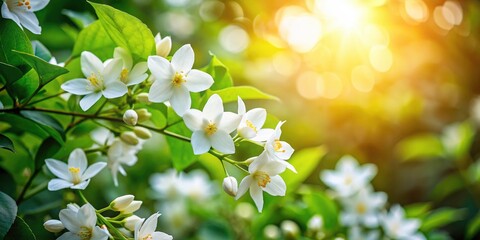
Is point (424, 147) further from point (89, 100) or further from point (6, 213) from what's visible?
point (6, 213)

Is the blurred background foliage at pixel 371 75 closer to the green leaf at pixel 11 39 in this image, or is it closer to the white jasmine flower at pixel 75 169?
the white jasmine flower at pixel 75 169

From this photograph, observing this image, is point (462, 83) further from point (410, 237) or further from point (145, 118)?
point (145, 118)

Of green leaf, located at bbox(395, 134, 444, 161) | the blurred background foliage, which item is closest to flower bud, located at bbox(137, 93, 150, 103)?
the blurred background foliage

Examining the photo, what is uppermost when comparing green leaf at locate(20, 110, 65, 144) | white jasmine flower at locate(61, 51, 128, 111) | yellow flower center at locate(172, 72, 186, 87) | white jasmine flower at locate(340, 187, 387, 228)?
white jasmine flower at locate(340, 187, 387, 228)

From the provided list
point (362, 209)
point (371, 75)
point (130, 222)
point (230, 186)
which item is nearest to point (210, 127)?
point (230, 186)

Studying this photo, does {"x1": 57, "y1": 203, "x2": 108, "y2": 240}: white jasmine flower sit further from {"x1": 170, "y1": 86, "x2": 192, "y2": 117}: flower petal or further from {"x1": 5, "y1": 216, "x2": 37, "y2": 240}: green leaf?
{"x1": 170, "y1": 86, "x2": 192, "y2": 117}: flower petal

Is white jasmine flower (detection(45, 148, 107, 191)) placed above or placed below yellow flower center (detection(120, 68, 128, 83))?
below

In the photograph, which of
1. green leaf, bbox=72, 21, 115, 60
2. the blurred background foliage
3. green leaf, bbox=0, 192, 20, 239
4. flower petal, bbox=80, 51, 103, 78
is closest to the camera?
green leaf, bbox=0, 192, 20, 239

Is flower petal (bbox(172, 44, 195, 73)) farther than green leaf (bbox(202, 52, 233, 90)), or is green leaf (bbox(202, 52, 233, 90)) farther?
green leaf (bbox(202, 52, 233, 90))
